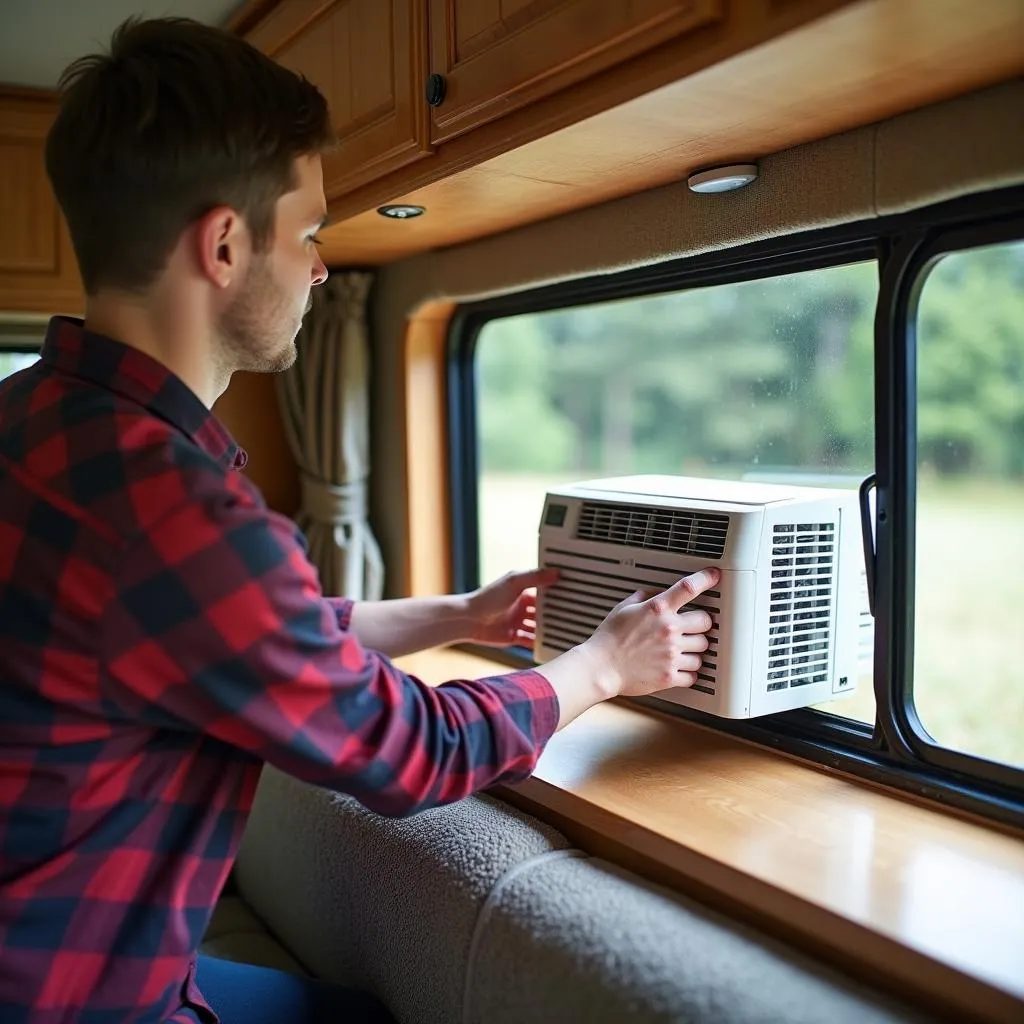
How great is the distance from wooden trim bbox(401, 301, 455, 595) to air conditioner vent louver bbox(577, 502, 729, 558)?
0.86 m

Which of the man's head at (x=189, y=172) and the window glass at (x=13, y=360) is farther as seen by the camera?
the window glass at (x=13, y=360)

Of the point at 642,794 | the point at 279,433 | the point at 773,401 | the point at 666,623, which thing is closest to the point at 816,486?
the point at 773,401

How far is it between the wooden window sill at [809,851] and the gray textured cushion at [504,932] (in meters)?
0.04

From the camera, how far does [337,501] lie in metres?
2.39

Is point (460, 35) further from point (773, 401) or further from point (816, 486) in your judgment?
point (816, 486)

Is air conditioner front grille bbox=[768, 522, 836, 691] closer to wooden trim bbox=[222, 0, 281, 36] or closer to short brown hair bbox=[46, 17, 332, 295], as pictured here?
short brown hair bbox=[46, 17, 332, 295]

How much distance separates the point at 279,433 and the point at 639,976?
1856 mm

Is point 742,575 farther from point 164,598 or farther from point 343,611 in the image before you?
point 164,598

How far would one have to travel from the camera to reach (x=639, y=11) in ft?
3.49

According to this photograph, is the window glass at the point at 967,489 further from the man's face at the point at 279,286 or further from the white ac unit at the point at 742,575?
the man's face at the point at 279,286

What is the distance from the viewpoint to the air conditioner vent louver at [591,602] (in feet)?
4.32

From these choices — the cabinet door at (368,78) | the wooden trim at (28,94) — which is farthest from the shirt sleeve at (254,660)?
the wooden trim at (28,94)

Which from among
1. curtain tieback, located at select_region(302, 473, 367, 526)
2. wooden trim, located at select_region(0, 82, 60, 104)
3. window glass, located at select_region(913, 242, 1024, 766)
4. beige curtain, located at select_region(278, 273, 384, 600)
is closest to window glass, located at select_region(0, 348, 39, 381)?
wooden trim, located at select_region(0, 82, 60, 104)

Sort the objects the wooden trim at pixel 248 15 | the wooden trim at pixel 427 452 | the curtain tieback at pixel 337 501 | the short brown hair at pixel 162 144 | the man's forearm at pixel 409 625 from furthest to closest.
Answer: the curtain tieback at pixel 337 501 < the wooden trim at pixel 427 452 < the wooden trim at pixel 248 15 < the man's forearm at pixel 409 625 < the short brown hair at pixel 162 144
